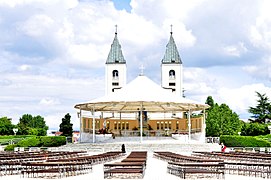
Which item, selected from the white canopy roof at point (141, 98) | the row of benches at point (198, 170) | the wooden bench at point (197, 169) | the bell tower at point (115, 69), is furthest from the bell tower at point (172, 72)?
the wooden bench at point (197, 169)

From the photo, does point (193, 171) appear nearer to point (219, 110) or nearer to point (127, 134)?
point (127, 134)

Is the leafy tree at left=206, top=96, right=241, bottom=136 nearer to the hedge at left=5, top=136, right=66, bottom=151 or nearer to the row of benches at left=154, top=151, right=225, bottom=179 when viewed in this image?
the hedge at left=5, top=136, right=66, bottom=151

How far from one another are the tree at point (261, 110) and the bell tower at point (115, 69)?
20.7 meters

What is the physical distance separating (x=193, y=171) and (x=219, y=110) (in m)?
49.5

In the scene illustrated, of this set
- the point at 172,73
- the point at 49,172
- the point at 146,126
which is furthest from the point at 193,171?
the point at 172,73

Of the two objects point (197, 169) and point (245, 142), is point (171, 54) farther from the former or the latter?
point (197, 169)

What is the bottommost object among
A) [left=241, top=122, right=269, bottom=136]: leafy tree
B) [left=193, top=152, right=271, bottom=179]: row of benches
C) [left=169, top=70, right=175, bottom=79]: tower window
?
[left=193, top=152, right=271, bottom=179]: row of benches

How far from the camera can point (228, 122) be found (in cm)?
6094

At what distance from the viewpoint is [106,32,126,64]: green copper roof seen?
7319 centimetres

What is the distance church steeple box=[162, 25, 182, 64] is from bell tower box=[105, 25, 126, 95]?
669cm

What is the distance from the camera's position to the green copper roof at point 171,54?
238 feet

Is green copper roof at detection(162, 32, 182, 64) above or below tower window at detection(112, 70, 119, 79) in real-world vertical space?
above

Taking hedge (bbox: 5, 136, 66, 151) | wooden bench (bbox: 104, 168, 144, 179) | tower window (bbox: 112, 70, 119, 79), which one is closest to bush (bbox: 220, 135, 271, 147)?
hedge (bbox: 5, 136, 66, 151)

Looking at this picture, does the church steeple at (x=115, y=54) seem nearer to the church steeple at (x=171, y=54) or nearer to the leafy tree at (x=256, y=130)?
the church steeple at (x=171, y=54)
